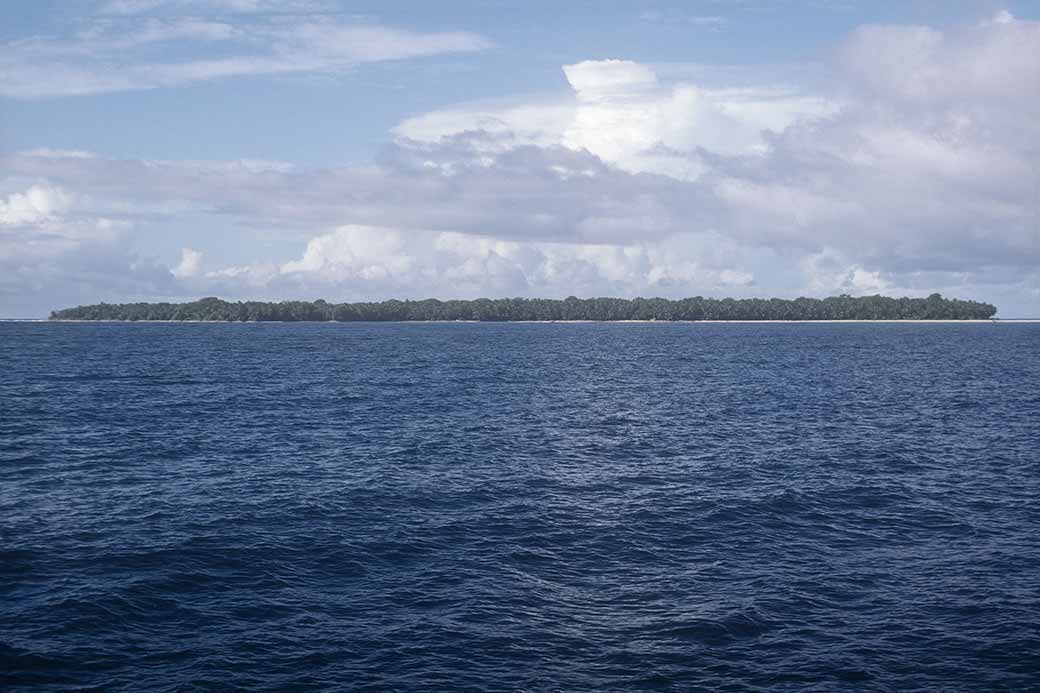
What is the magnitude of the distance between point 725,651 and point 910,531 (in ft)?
53.9

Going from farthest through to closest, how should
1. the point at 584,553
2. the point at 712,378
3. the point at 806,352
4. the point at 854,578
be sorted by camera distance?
1. the point at 806,352
2. the point at 712,378
3. the point at 584,553
4. the point at 854,578

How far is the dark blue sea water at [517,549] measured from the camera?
80.4 feet

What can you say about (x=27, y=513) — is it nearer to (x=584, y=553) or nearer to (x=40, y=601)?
(x=40, y=601)

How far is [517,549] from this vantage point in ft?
116

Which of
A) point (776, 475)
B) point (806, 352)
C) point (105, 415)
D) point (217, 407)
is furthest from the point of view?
point (806, 352)

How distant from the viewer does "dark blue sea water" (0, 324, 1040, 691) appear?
24.5 metres

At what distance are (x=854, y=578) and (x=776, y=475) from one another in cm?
1751

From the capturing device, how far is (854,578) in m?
31.7

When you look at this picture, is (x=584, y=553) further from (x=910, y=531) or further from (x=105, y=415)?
(x=105, y=415)

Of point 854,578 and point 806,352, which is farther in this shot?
point 806,352

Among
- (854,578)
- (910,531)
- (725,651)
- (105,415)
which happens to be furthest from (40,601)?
(105,415)

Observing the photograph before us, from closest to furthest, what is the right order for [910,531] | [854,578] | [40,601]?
[40,601] → [854,578] → [910,531]

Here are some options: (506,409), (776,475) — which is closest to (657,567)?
(776,475)

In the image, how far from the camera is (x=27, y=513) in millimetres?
39219
